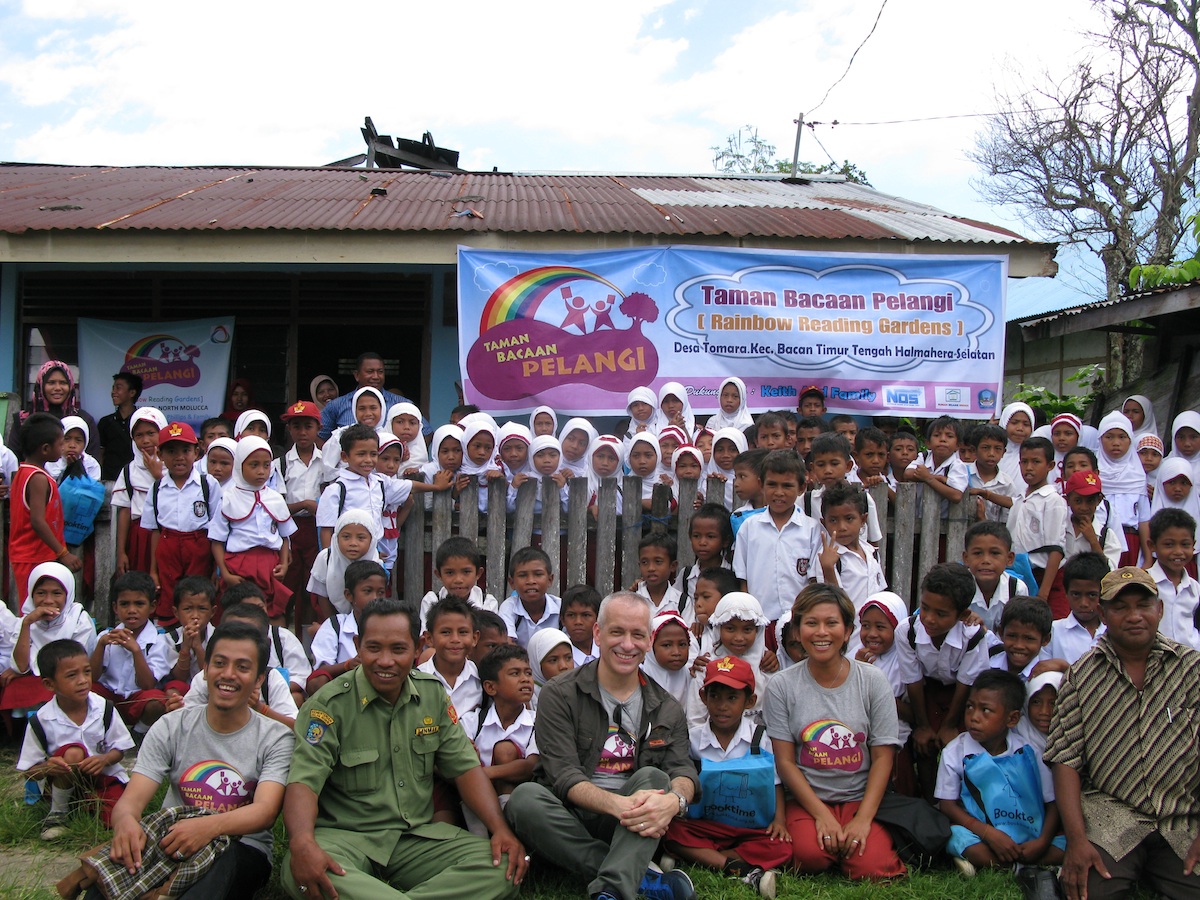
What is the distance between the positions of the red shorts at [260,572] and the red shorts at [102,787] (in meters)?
1.10

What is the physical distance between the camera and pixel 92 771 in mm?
3908

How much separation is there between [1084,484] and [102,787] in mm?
4902

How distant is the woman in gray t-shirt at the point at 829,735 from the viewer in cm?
360

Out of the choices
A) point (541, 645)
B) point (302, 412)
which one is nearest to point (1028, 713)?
point (541, 645)

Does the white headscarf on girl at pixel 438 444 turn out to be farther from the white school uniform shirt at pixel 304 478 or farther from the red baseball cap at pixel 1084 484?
the red baseball cap at pixel 1084 484

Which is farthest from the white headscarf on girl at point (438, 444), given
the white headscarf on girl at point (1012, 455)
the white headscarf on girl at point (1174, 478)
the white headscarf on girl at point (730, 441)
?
the white headscarf on girl at point (1174, 478)

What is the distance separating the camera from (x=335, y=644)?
449 cm

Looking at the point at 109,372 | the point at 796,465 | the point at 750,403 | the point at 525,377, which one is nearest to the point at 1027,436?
the point at 750,403

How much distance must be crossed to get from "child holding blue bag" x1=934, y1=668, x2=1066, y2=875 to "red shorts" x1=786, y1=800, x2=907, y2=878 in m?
0.28

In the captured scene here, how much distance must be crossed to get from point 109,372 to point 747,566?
20.8 feet

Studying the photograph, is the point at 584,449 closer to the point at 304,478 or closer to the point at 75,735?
the point at 304,478

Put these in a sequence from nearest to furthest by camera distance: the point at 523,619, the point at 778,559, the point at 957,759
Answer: the point at 957,759, the point at 778,559, the point at 523,619

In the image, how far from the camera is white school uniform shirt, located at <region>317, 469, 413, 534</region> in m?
4.95

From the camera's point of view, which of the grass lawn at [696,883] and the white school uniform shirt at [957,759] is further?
the white school uniform shirt at [957,759]
